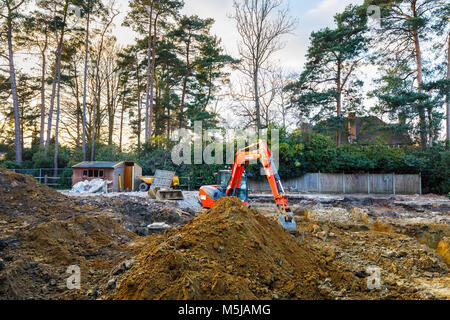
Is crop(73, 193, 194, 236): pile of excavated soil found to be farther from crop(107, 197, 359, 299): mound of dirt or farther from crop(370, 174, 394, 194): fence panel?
crop(370, 174, 394, 194): fence panel

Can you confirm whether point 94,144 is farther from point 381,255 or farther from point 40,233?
point 381,255

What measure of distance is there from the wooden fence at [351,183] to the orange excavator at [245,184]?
33.0 ft

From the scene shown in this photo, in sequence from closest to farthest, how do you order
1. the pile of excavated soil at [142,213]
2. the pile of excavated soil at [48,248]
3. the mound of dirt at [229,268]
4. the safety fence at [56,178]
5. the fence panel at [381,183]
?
the mound of dirt at [229,268] < the pile of excavated soil at [48,248] < the pile of excavated soil at [142,213] < the fence panel at [381,183] < the safety fence at [56,178]

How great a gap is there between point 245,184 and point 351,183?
13.5 meters

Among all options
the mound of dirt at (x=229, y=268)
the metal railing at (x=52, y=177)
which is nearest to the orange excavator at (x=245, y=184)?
the mound of dirt at (x=229, y=268)

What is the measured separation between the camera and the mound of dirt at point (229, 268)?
8.46ft

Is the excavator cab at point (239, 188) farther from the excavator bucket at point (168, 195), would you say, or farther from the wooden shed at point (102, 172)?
the wooden shed at point (102, 172)

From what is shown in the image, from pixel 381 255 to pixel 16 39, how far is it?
28.6 m

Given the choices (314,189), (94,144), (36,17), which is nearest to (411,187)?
(314,189)

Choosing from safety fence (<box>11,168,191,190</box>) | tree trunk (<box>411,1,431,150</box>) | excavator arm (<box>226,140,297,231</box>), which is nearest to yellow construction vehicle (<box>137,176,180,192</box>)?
safety fence (<box>11,168,191,190</box>)

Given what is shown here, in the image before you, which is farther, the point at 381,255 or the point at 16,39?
the point at 16,39

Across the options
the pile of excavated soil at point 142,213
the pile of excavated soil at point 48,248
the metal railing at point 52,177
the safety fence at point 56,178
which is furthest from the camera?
the metal railing at point 52,177

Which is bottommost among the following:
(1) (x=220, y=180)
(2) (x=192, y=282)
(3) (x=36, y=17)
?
(2) (x=192, y=282)

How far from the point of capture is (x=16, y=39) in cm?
2142
